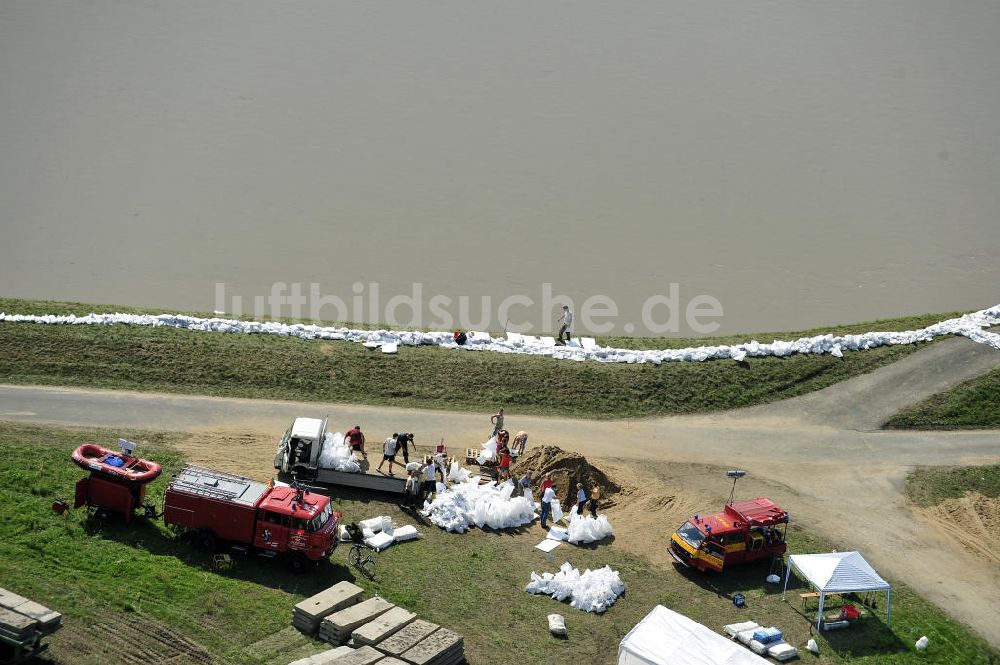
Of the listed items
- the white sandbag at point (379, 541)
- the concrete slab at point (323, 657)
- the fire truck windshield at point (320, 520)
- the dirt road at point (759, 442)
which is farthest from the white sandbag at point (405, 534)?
the concrete slab at point (323, 657)

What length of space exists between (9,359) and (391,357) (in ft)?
34.4

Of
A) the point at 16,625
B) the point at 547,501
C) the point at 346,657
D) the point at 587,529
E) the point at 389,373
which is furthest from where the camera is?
the point at 389,373

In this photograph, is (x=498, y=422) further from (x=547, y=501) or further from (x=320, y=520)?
(x=320, y=520)

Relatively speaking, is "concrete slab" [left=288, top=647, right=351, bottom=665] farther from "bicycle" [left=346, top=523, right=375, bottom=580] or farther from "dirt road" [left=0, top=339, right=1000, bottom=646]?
"dirt road" [left=0, top=339, right=1000, bottom=646]

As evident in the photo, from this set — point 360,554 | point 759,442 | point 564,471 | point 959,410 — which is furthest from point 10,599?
point 959,410

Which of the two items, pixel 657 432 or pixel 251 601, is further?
pixel 657 432

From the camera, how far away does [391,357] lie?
28625mm

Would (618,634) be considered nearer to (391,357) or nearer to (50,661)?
(50,661)

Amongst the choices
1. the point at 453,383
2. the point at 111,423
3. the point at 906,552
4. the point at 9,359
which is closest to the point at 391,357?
the point at 453,383

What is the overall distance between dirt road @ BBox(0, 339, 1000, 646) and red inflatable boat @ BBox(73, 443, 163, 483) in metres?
3.76

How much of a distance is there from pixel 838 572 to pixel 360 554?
30.8ft

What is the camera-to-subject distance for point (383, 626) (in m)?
16.5

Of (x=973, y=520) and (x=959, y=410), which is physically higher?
(x=959, y=410)

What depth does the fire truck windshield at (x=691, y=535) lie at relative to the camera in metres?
20.2
